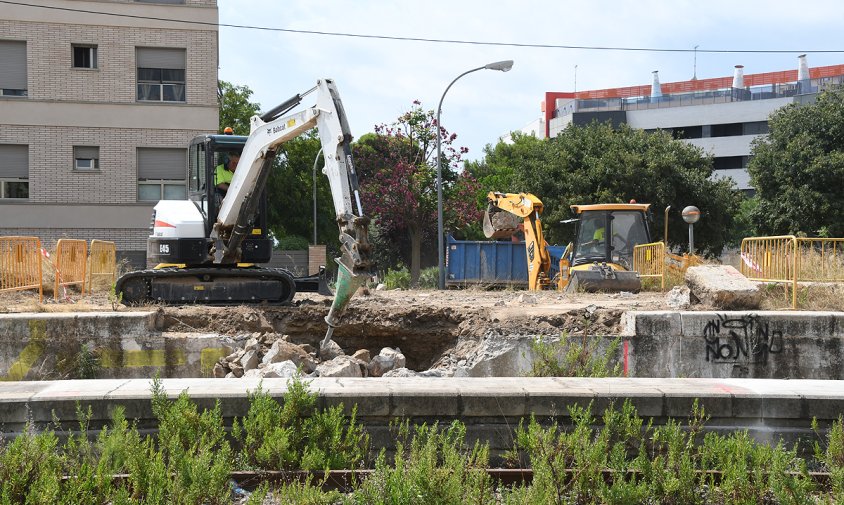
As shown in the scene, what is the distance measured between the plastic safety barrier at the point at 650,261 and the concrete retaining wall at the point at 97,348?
1020 cm

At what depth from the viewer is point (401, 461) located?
5078 millimetres

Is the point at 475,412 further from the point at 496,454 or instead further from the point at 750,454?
the point at 750,454

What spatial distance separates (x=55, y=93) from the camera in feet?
88.1

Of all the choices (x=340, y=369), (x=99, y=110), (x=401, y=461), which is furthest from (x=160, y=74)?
(x=401, y=461)

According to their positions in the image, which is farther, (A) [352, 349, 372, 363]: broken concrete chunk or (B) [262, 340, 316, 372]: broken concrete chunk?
(A) [352, 349, 372, 363]: broken concrete chunk

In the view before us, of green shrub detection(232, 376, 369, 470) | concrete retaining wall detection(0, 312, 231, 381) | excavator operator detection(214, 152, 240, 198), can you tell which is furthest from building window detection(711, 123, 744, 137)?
green shrub detection(232, 376, 369, 470)

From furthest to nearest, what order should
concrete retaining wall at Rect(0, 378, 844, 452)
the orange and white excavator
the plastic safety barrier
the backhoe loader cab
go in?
the orange and white excavator < the backhoe loader cab < the plastic safety barrier < concrete retaining wall at Rect(0, 378, 844, 452)

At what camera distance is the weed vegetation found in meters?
4.84

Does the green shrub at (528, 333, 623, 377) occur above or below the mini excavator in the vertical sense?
below

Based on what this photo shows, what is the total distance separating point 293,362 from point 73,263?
25.4ft

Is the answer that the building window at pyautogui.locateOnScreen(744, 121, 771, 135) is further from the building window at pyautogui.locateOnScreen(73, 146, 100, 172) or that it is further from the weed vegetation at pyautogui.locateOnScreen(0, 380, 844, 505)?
the weed vegetation at pyautogui.locateOnScreen(0, 380, 844, 505)

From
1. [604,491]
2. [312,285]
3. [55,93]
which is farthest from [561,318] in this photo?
[55,93]

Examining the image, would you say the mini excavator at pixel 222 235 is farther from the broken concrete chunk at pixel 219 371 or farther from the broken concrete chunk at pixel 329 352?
the broken concrete chunk at pixel 219 371

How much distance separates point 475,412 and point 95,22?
82.2ft
